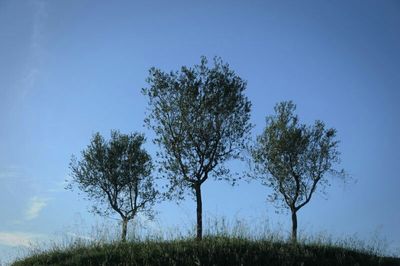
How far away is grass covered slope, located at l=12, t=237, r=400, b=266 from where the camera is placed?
18.9m

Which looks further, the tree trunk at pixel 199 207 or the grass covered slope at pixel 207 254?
the tree trunk at pixel 199 207

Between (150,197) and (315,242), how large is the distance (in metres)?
25.2

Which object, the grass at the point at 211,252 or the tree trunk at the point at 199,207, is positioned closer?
the grass at the point at 211,252

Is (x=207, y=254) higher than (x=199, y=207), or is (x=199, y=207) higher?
(x=199, y=207)

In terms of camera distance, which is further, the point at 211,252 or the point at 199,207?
the point at 199,207

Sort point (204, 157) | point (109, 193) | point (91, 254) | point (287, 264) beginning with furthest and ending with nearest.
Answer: point (109, 193)
point (204, 157)
point (91, 254)
point (287, 264)

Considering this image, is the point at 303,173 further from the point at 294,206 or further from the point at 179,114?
the point at 179,114

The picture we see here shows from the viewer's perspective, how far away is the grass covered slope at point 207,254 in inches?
744

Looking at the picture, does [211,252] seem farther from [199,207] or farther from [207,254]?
[199,207]

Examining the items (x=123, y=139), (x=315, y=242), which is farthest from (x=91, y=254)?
(x=123, y=139)

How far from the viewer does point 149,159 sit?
1895 inches

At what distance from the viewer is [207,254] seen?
1958cm

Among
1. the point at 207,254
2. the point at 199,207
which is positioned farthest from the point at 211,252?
the point at 199,207

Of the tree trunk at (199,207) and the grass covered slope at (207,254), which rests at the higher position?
the tree trunk at (199,207)
